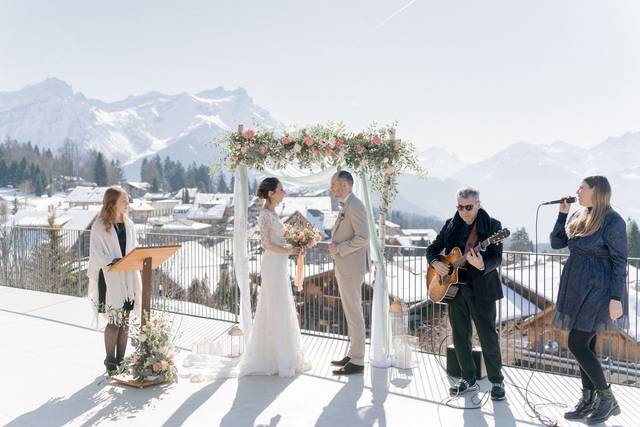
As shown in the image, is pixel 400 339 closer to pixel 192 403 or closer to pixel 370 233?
pixel 370 233

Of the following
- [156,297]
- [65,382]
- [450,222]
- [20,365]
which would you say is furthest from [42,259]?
[450,222]

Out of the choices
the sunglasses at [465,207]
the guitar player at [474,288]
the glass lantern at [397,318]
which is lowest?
the glass lantern at [397,318]

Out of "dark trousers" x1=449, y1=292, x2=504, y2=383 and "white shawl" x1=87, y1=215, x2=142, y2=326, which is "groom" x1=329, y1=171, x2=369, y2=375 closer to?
"dark trousers" x1=449, y1=292, x2=504, y2=383

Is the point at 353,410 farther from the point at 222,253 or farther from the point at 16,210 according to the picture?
the point at 16,210

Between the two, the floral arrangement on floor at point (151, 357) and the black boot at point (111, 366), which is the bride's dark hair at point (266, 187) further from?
the black boot at point (111, 366)

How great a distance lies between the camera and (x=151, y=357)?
4891 mm

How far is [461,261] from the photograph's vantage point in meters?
4.32

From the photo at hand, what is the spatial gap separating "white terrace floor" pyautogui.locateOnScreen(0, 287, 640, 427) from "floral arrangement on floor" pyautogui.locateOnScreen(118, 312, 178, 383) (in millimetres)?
133

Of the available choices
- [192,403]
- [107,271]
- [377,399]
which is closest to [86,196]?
[107,271]

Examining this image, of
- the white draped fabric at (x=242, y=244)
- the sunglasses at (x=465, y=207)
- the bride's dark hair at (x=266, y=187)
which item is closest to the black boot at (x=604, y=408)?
the sunglasses at (x=465, y=207)

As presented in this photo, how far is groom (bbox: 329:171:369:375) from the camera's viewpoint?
516 cm

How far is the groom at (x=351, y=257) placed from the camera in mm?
5160

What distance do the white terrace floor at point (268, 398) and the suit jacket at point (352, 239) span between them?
3.45 feet

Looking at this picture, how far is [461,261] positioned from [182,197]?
347 ft
